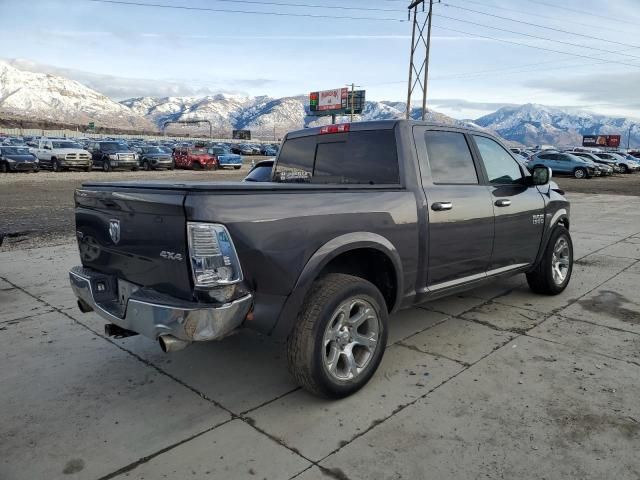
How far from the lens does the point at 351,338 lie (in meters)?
3.26

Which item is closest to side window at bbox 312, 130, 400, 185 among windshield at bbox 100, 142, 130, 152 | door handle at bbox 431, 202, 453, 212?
door handle at bbox 431, 202, 453, 212

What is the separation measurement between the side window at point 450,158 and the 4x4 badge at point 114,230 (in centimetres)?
232

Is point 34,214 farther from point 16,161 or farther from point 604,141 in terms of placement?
point 604,141

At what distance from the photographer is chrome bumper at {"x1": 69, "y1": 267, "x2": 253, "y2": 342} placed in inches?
104

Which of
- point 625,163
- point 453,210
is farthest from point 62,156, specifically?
point 625,163

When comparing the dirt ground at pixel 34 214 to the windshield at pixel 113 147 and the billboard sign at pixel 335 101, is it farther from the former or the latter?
the billboard sign at pixel 335 101

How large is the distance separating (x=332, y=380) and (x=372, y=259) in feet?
3.14

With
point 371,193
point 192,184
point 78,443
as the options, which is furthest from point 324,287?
point 78,443

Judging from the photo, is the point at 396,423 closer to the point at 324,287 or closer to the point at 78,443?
the point at 324,287

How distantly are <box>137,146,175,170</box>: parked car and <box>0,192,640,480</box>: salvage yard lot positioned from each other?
27733 mm

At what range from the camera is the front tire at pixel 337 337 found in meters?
2.98

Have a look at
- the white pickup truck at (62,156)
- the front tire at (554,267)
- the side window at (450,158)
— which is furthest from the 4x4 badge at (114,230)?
the white pickup truck at (62,156)

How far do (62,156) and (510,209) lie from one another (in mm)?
28939

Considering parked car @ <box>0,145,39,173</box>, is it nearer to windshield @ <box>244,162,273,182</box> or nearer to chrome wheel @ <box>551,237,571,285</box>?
windshield @ <box>244,162,273,182</box>
